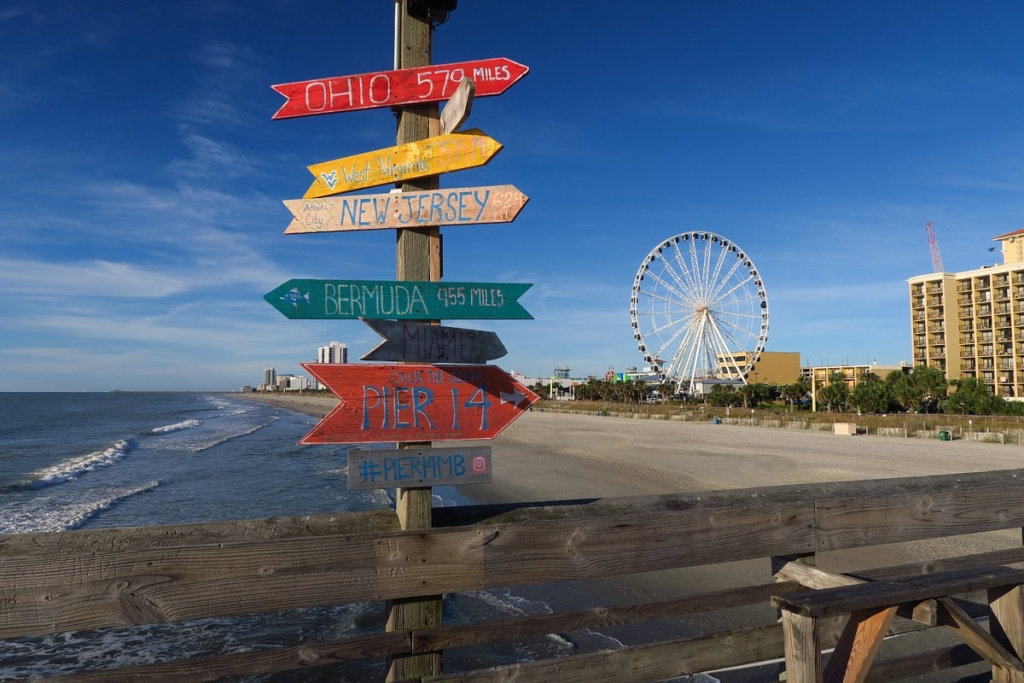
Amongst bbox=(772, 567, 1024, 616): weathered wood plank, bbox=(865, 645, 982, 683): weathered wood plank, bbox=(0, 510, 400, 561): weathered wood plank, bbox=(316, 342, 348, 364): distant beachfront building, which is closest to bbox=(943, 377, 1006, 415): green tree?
bbox=(865, 645, 982, 683): weathered wood plank

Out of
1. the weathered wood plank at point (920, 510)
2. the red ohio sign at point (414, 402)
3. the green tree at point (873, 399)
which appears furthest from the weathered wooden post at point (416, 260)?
the green tree at point (873, 399)

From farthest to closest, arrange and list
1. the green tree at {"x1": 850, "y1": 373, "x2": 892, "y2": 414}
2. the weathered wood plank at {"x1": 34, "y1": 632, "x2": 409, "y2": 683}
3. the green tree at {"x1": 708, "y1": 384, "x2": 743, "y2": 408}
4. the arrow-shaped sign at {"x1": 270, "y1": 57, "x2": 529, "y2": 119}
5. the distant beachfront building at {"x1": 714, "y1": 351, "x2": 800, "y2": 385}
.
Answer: the distant beachfront building at {"x1": 714, "y1": 351, "x2": 800, "y2": 385} < the green tree at {"x1": 708, "y1": 384, "x2": 743, "y2": 408} < the green tree at {"x1": 850, "y1": 373, "x2": 892, "y2": 414} < the arrow-shaped sign at {"x1": 270, "y1": 57, "x2": 529, "y2": 119} < the weathered wood plank at {"x1": 34, "y1": 632, "x2": 409, "y2": 683}

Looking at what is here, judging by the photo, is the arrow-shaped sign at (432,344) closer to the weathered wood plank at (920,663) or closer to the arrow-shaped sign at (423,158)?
the arrow-shaped sign at (423,158)

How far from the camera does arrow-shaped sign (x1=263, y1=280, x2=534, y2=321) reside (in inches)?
101

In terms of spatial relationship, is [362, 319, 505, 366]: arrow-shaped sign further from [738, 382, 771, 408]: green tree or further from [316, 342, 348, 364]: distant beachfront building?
[316, 342, 348, 364]: distant beachfront building

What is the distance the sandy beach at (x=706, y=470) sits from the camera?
8.84 meters

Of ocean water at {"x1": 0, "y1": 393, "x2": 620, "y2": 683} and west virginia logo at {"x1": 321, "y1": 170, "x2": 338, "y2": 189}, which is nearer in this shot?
west virginia logo at {"x1": 321, "y1": 170, "x2": 338, "y2": 189}

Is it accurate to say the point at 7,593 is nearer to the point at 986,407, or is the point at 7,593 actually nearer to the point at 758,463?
the point at 758,463

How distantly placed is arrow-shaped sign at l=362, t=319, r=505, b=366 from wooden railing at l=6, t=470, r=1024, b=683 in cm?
61

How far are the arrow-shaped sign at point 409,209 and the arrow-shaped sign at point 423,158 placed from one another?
11 centimetres

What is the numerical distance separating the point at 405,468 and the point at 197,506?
1576cm

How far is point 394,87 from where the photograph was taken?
9.41ft

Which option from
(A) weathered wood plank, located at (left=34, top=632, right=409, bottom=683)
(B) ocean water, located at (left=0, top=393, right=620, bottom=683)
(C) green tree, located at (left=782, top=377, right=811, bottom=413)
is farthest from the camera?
(C) green tree, located at (left=782, top=377, right=811, bottom=413)

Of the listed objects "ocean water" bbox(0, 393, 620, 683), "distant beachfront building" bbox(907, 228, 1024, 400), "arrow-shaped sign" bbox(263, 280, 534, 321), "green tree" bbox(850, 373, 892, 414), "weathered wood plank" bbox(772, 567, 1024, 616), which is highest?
"distant beachfront building" bbox(907, 228, 1024, 400)
